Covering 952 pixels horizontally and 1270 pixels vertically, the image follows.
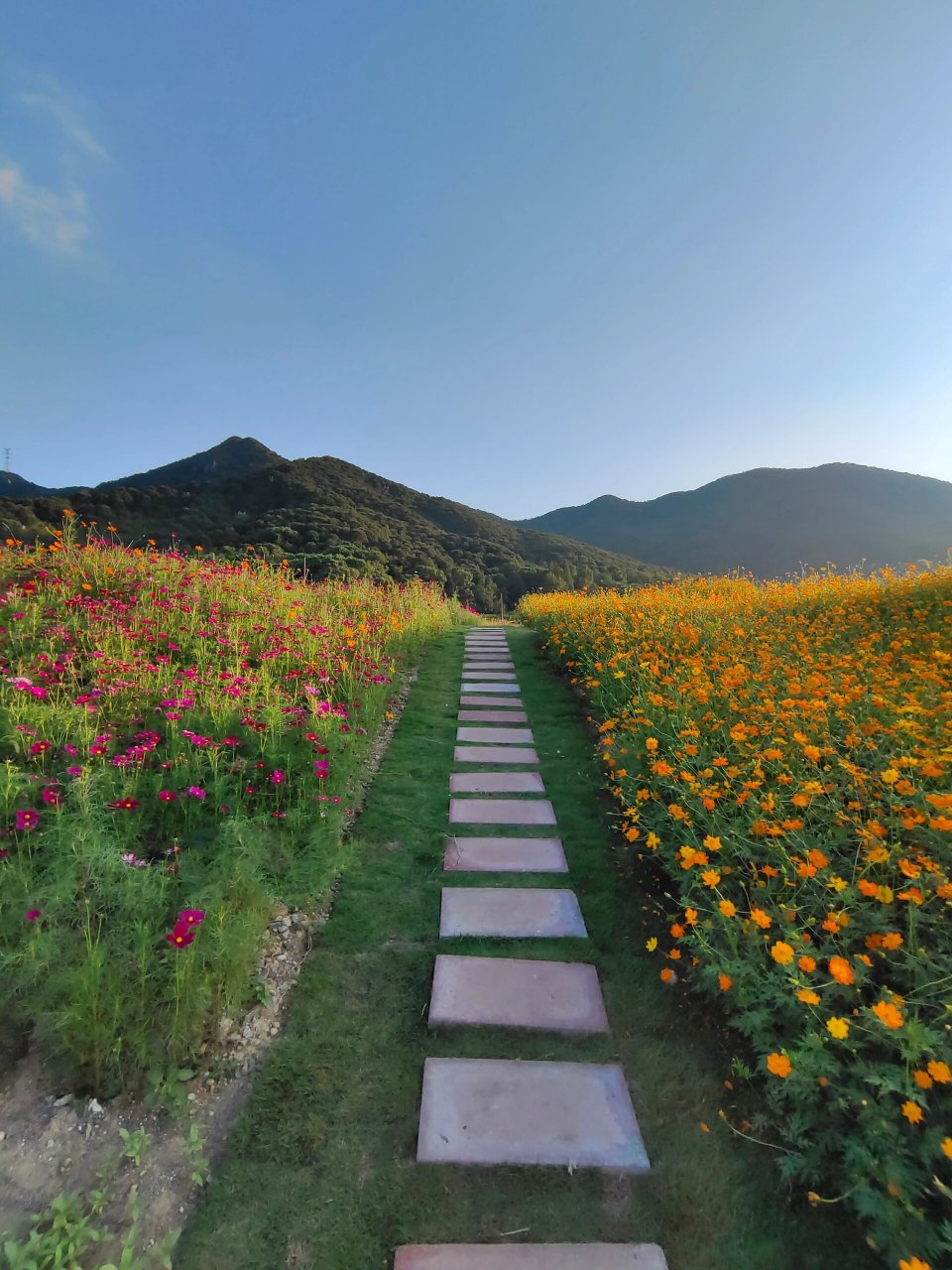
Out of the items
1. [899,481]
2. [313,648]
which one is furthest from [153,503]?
[899,481]

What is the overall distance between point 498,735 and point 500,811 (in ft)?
4.20

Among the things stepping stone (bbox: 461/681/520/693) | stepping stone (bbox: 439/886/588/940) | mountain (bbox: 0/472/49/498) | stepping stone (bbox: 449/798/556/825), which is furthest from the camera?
mountain (bbox: 0/472/49/498)

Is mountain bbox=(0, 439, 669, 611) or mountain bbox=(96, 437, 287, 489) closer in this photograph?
mountain bbox=(0, 439, 669, 611)

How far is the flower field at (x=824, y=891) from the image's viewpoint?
1.35 meters

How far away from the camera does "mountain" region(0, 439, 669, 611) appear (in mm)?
16625

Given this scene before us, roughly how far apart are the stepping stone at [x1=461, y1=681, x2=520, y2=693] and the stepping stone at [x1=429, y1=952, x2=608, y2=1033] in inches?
148

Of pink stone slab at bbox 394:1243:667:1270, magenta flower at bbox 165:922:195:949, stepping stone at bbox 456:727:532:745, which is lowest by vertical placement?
pink stone slab at bbox 394:1243:667:1270

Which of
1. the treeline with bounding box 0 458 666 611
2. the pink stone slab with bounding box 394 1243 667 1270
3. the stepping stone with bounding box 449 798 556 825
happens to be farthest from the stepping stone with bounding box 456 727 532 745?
the treeline with bounding box 0 458 666 611

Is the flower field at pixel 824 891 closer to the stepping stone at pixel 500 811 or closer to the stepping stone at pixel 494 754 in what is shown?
the stepping stone at pixel 500 811

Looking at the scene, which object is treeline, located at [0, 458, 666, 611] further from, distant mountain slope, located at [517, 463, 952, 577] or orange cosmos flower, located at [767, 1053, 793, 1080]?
distant mountain slope, located at [517, 463, 952, 577]

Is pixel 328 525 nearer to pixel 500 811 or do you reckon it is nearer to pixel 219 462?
pixel 500 811

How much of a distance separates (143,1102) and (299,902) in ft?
2.92

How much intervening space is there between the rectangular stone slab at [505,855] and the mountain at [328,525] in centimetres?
533

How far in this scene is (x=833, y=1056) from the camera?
4.91 ft
